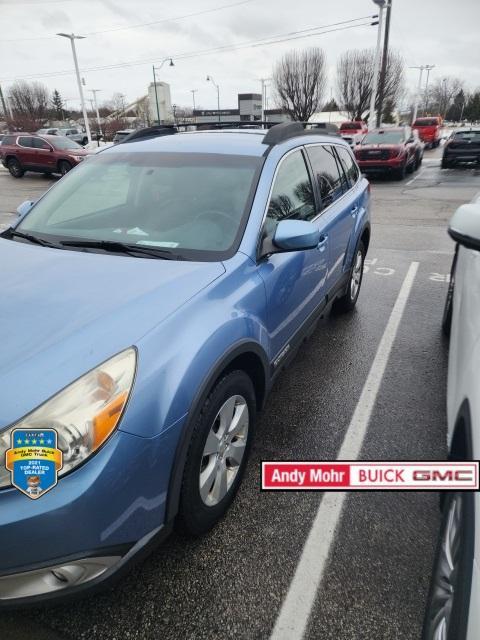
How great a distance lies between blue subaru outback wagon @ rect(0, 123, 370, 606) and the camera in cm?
140

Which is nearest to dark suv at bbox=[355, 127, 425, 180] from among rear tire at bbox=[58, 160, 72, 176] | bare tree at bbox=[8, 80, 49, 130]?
rear tire at bbox=[58, 160, 72, 176]

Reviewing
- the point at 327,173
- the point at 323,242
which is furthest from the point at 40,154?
the point at 323,242

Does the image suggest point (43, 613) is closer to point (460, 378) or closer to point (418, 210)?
point (460, 378)

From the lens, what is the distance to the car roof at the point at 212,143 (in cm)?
285

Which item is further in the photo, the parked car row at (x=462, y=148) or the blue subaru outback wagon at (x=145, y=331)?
the parked car row at (x=462, y=148)

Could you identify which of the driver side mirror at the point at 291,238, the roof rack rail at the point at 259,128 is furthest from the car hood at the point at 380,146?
the driver side mirror at the point at 291,238

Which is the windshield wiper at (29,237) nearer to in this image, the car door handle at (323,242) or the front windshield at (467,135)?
the car door handle at (323,242)

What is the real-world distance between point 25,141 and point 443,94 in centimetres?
9206

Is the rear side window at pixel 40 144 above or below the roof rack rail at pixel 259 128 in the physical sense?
below

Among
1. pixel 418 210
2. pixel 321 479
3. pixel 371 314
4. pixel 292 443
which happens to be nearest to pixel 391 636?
pixel 321 479

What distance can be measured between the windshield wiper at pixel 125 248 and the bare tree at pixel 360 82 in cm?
5115

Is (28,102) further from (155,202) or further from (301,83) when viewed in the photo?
(155,202)

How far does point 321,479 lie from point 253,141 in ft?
7.03

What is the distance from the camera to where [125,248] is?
2357mm
